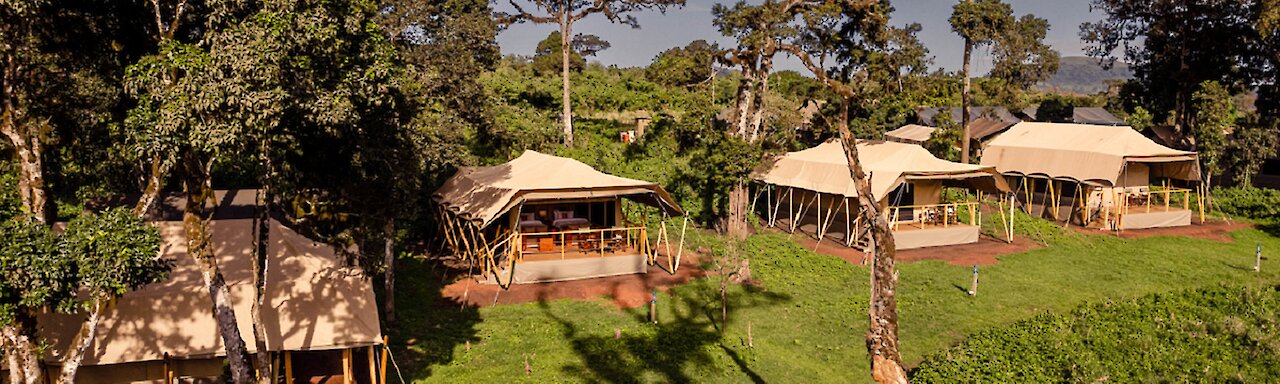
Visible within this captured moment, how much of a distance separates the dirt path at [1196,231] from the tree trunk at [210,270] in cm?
2751

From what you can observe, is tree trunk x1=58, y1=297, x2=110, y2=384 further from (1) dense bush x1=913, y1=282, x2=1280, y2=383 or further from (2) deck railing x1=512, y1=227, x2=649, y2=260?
(1) dense bush x1=913, y1=282, x2=1280, y2=383

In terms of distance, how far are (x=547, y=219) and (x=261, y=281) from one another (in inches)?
441

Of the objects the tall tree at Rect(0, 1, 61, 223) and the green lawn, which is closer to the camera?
the tall tree at Rect(0, 1, 61, 223)

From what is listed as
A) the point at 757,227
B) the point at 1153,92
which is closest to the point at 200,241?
the point at 757,227

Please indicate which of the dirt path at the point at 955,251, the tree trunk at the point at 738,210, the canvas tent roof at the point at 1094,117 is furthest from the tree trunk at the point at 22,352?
the canvas tent roof at the point at 1094,117

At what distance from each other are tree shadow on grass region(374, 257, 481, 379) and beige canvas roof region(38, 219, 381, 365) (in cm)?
189

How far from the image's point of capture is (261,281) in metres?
11.9

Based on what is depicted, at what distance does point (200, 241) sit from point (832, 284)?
1475 cm

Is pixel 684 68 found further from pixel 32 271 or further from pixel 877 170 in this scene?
pixel 32 271

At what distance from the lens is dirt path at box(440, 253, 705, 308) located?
18.2 m

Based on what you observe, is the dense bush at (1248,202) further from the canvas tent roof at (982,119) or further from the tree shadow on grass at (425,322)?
the tree shadow on grass at (425,322)

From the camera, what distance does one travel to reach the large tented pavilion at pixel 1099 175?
2792 centimetres

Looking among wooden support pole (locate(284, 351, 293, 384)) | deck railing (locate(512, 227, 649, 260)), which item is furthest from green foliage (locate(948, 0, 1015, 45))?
wooden support pole (locate(284, 351, 293, 384))

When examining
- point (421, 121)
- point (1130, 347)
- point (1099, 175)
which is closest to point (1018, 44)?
point (1099, 175)
